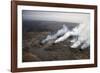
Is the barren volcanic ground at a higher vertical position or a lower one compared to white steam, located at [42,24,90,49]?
lower


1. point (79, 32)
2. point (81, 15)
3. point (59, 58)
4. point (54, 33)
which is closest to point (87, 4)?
point (81, 15)

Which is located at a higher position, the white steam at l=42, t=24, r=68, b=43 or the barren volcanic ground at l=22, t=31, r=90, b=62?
the white steam at l=42, t=24, r=68, b=43

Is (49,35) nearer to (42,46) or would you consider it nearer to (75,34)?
(42,46)

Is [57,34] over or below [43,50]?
over

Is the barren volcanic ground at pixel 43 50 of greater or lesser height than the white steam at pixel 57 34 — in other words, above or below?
below

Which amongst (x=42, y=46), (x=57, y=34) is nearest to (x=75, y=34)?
(x=57, y=34)

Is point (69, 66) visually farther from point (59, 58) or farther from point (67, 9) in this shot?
point (67, 9)

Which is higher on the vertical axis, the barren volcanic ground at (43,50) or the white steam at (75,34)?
the white steam at (75,34)

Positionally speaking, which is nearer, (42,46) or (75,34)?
(42,46)
